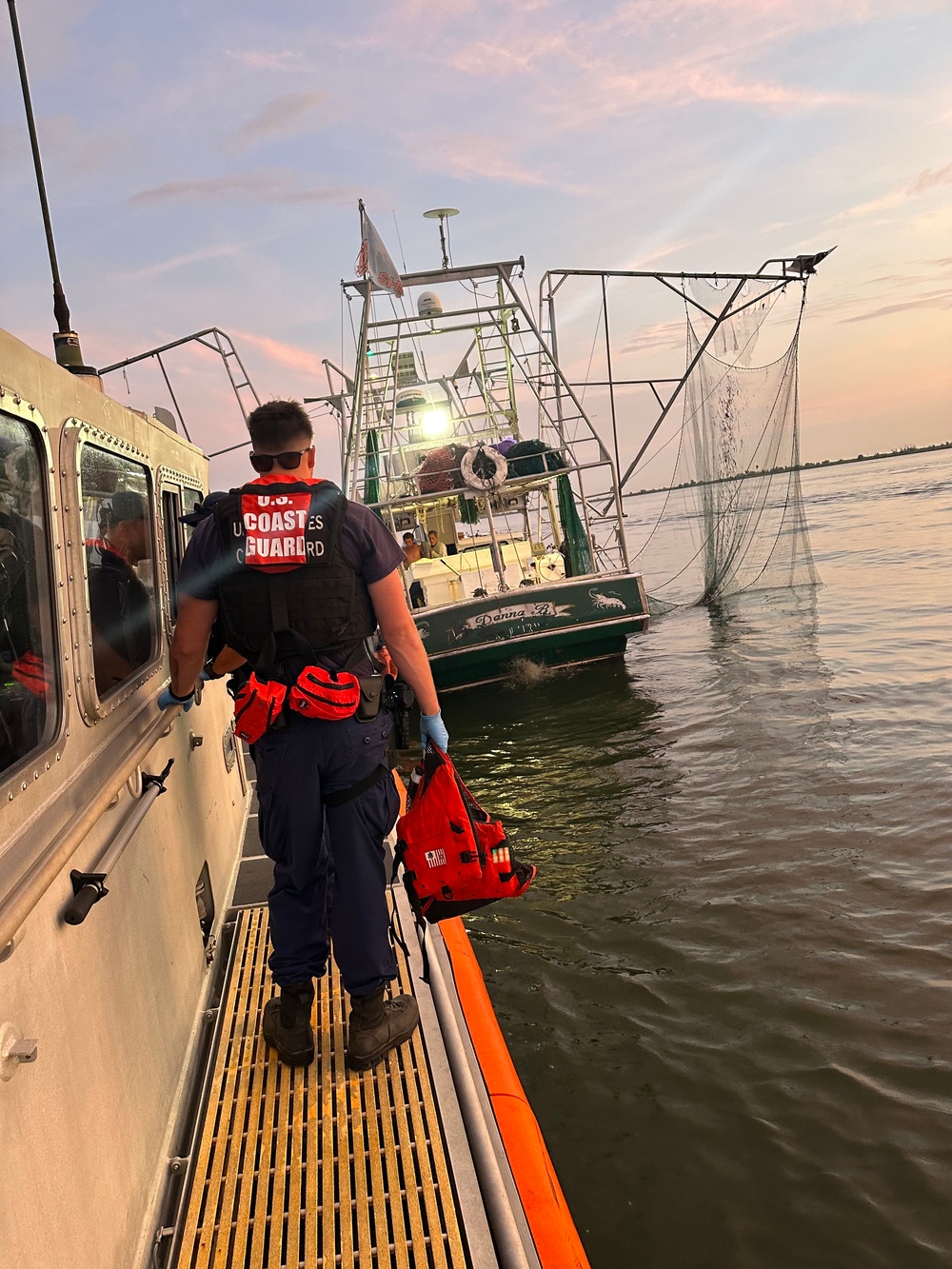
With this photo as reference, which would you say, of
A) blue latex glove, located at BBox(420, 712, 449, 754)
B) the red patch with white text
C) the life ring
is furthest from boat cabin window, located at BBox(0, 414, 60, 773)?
the life ring

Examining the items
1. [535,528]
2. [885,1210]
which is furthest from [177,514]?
[535,528]

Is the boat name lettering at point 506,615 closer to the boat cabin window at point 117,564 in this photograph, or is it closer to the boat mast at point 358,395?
the boat mast at point 358,395

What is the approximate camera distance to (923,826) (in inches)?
211

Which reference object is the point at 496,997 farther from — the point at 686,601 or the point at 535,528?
the point at 686,601

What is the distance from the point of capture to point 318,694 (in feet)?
8.20

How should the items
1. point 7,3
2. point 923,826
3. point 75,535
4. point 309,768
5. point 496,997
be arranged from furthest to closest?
point 923,826 < point 496,997 < point 7,3 < point 309,768 < point 75,535

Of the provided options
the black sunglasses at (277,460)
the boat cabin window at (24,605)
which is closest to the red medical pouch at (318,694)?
the black sunglasses at (277,460)

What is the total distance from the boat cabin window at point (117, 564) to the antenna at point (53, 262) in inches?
19.4

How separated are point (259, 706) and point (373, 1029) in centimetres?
104

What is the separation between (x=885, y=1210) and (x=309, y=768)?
7.40 feet

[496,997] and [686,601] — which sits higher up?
[686,601]

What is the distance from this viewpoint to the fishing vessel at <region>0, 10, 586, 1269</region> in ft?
5.13

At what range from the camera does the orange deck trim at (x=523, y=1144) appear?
199cm

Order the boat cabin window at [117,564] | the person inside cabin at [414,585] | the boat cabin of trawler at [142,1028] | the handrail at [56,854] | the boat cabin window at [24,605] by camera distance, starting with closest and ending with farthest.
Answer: the handrail at [56,854], the boat cabin of trawler at [142,1028], the boat cabin window at [24,605], the boat cabin window at [117,564], the person inside cabin at [414,585]
